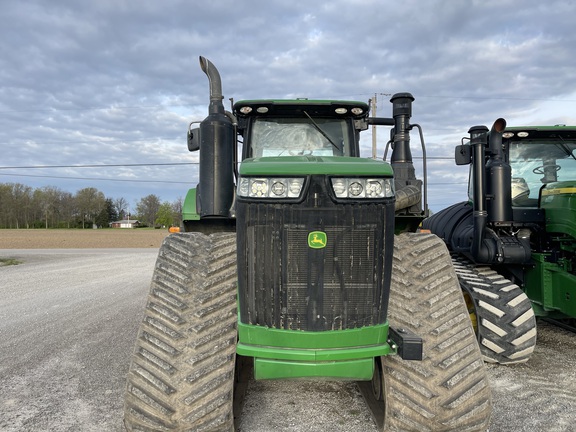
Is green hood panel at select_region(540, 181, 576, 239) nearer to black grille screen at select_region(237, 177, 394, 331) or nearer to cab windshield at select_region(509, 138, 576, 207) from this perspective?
cab windshield at select_region(509, 138, 576, 207)

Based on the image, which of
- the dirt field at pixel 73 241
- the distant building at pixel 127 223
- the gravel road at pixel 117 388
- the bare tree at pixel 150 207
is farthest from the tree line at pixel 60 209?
the gravel road at pixel 117 388

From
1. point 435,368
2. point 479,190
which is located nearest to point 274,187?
point 435,368

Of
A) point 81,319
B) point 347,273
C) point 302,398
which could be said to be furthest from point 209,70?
point 81,319

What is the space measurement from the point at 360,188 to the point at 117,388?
9.47 feet

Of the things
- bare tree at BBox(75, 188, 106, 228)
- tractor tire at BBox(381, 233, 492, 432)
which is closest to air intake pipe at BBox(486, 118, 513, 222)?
tractor tire at BBox(381, 233, 492, 432)

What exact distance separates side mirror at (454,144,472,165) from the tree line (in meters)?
72.7

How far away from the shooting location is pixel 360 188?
2527 mm

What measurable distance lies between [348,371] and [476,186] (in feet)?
11.1

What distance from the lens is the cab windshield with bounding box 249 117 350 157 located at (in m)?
4.14

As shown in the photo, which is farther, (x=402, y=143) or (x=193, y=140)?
(x=402, y=143)

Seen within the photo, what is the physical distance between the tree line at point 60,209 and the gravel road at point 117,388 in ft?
233

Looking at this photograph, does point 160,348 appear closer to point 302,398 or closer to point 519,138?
point 302,398

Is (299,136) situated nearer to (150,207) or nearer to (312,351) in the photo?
(312,351)

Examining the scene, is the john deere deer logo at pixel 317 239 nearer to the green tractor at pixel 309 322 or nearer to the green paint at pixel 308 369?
the green tractor at pixel 309 322
